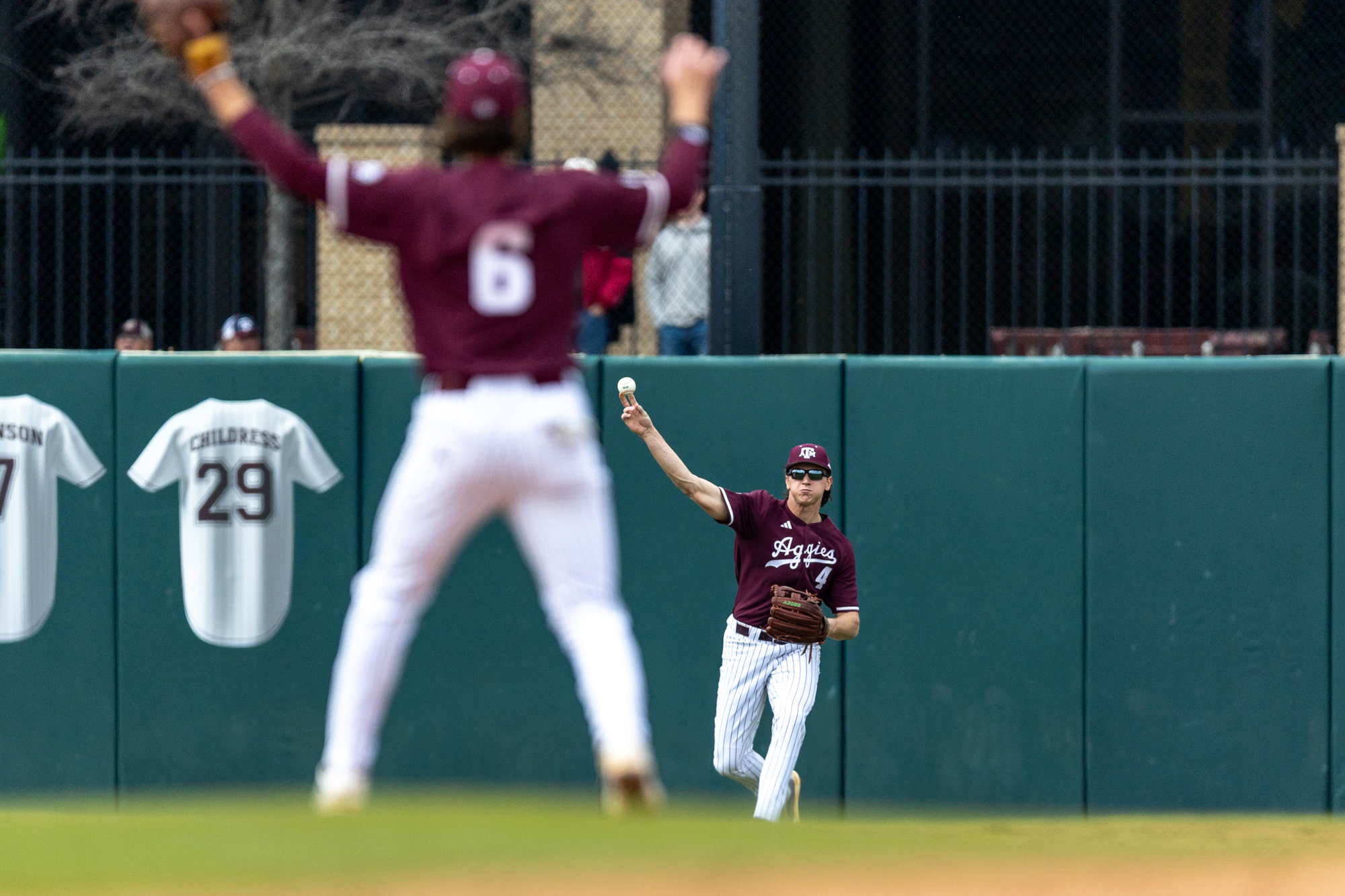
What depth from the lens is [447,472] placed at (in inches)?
170

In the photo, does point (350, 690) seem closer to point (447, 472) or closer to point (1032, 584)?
point (447, 472)

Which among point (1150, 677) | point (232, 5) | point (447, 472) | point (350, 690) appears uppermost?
point (232, 5)

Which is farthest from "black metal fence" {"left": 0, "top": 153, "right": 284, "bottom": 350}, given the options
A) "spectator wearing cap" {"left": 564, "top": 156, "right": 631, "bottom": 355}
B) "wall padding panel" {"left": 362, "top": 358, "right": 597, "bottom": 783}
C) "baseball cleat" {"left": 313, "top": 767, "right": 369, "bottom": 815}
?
"baseball cleat" {"left": 313, "top": 767, "right": 369, "bottom": 815}

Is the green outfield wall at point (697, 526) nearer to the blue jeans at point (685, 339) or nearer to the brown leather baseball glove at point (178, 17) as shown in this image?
the blue jeans at point (685, 339)

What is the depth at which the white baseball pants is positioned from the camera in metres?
4.33

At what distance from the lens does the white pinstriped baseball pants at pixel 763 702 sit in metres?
8.20

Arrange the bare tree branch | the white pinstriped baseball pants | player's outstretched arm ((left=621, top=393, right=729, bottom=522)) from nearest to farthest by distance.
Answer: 1. player's outstretched arm ((left=621, top=393, right=729, bottom=522))
2. the white pinstriped baseball pants
3. the bare tree branch

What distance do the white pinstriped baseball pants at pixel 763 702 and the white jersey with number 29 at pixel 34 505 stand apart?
3.80 m

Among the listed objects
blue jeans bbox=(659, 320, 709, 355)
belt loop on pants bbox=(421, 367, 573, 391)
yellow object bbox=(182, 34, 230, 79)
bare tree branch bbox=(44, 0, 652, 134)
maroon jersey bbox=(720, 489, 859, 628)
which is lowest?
maroon jersey bbox=(720, 489, 859, 628)

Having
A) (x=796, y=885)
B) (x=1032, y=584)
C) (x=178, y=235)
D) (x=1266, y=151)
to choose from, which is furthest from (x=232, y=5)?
(x=796, y=885)

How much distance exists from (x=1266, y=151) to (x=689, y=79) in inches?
527

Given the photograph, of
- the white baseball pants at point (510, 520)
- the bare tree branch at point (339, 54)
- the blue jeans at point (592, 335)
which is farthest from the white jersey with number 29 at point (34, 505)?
the white baseball pants at point (510, 520)

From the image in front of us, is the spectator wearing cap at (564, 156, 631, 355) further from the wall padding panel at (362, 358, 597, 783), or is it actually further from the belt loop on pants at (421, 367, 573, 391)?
the belt loop on pants at (421, 367, 573, 391)

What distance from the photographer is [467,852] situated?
181 inches
